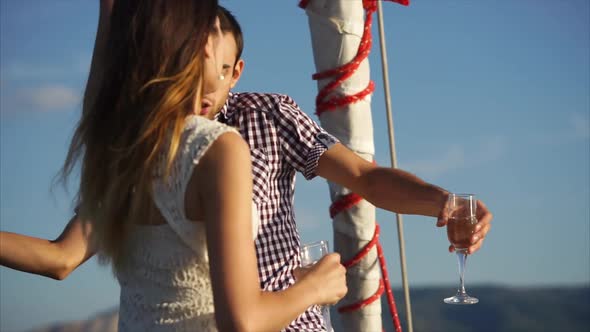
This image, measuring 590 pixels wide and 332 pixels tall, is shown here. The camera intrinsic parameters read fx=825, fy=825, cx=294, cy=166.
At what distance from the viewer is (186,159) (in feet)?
5.17

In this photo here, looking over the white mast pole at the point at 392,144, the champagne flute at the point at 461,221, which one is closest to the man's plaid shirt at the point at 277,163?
the champagne flute at the point at 461,221

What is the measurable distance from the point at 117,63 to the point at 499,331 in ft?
57.3

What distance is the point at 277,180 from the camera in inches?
92.4

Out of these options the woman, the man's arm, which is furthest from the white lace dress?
the man's arm

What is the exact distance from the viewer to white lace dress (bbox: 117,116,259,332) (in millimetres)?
1595

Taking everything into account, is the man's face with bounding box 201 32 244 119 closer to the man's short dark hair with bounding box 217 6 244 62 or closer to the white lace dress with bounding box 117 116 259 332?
the man's short dark hair with bounding box 217 6 244 62

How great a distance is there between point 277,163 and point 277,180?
Answer: 0.06m

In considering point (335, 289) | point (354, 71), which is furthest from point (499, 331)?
point (335, 289)

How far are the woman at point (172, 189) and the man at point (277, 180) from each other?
41cm

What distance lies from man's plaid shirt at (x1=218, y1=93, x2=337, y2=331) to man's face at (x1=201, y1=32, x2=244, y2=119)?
0.12 meters

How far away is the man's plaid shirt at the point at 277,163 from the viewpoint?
2.19m

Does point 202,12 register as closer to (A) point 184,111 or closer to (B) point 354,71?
(A) point 184,111

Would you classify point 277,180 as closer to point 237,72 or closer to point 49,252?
point 237,72

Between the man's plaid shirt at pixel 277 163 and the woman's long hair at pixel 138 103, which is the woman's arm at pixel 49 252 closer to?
the woman's long hair at pixel 138 103
